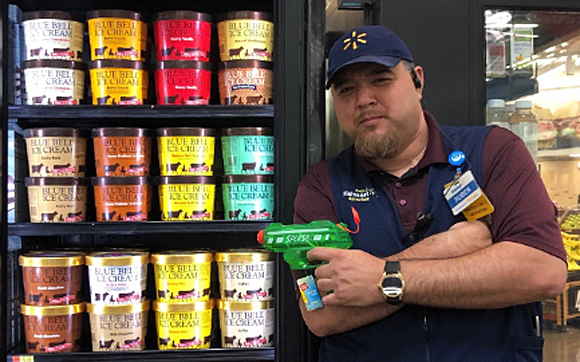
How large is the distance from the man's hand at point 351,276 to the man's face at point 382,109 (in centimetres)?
36

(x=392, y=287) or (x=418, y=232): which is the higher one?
(x=418, y=232)

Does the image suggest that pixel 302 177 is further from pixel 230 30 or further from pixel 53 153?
pixel 53 153

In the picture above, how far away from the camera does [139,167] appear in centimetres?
205

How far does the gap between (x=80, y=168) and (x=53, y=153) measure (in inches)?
4.4

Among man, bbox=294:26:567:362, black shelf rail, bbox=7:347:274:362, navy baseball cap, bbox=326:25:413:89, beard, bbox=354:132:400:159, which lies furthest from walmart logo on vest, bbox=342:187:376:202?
black shelf rail, bbox=7:347:274:362

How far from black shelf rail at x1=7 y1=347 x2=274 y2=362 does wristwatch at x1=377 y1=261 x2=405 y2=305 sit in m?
0.71

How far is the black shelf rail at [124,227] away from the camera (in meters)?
1.97

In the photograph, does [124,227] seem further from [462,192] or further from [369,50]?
[462,192]

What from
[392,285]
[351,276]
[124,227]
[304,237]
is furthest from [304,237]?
[124,227]

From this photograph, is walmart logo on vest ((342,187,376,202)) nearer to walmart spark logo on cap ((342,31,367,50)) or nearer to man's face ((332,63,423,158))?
man's face ((332,63,423,158))

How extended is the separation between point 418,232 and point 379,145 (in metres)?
0.29

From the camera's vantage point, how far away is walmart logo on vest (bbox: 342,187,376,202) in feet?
5.62

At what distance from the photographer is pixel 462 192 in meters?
1.56

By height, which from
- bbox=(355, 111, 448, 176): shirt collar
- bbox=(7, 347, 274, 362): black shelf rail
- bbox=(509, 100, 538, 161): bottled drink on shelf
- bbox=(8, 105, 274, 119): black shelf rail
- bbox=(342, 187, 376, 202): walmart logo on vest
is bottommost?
bbox=(7, 347, 274, 362): black shelf rail
